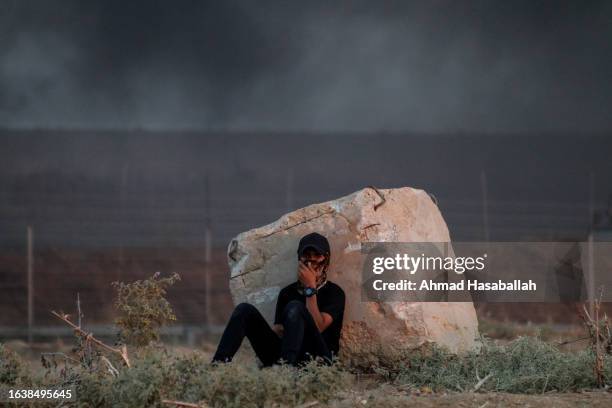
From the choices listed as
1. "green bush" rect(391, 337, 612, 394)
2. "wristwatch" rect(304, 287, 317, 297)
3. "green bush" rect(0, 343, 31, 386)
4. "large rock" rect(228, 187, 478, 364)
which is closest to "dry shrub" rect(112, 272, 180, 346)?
"green bush" rect(0, 343, 31, 386)

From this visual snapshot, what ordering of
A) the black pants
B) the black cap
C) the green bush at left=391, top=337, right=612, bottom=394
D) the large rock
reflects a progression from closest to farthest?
the black pants → the green bush at left=391, top=337, right=612, bottom=394 → the black cap → the large rock

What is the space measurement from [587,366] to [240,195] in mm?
12698

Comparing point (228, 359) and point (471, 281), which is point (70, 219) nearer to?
point (471, 281)

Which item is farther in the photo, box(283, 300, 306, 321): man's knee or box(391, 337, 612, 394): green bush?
box(391, 337, 612, 394): green bush

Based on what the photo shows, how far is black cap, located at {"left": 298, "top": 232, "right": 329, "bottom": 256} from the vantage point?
6969 mm

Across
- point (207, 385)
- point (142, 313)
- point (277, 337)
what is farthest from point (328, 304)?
point (207, 385)

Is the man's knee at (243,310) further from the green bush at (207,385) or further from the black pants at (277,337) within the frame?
the green bush at (207,385)

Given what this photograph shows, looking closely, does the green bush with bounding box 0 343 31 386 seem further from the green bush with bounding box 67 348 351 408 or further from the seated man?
the seated man

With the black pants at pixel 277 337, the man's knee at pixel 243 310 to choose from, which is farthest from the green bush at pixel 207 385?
the man's knee at pixel 243 310

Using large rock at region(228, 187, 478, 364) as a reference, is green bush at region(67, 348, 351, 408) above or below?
below

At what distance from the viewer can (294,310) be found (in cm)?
654

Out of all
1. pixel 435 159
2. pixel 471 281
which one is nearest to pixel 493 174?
pixel 435 159

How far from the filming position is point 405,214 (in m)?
7.66

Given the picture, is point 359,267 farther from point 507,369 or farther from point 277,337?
point 507,369
